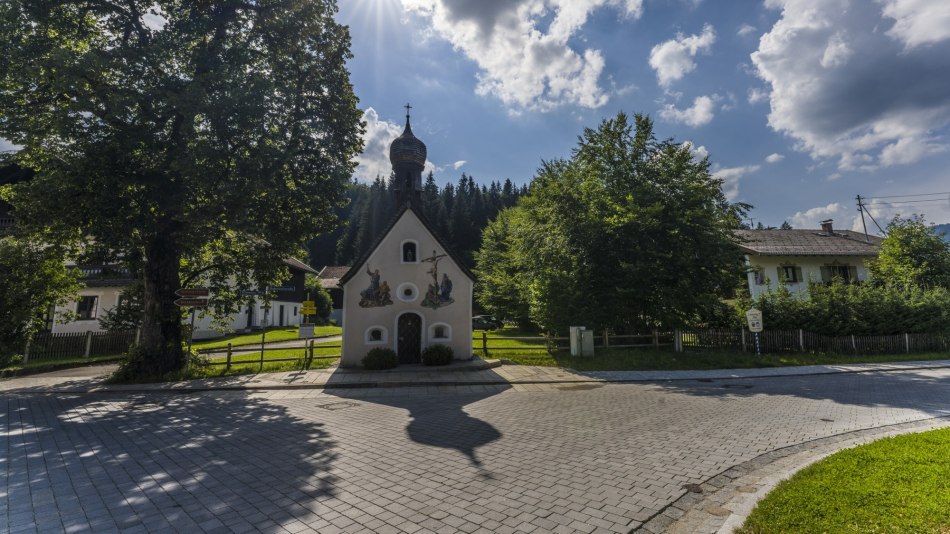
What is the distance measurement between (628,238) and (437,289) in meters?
10.8

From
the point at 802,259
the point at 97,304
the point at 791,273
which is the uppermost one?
the point at 802,259

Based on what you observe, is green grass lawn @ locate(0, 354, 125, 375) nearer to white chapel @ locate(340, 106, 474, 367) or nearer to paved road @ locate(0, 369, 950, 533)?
paved road @ locate(0, 369, 950, 533)

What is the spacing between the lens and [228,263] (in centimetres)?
1830

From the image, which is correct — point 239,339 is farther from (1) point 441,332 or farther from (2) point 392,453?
(2) point 392,453

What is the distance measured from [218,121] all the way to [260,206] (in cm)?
363

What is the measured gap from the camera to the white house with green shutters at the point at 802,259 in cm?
3469

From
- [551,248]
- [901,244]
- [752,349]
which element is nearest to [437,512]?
[551,248]

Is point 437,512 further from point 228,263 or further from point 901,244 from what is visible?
point 901,244

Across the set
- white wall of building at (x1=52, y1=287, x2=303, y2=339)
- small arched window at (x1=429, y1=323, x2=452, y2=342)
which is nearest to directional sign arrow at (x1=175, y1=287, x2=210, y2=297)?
white wall of building at (x1=52, y1=287, x2=303, y2=339)

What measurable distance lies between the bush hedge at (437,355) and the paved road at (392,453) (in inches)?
186

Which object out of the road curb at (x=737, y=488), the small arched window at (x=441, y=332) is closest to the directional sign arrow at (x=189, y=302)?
the small arched window at (x=441, y=332)

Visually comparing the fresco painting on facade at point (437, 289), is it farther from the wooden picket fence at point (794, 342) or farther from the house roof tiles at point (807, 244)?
the house roof tiles at point (807, 244)

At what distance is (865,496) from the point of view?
15.4 feet

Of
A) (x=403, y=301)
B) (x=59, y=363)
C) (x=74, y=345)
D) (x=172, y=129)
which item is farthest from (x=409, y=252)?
(x=74, y=345)
